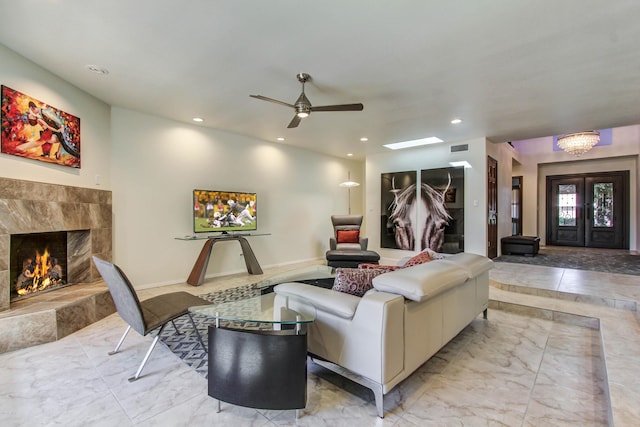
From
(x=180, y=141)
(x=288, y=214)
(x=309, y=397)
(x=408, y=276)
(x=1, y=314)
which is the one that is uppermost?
(x=180, y=141)

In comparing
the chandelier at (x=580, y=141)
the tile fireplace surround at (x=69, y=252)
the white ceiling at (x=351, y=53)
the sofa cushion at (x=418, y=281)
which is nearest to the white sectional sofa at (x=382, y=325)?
the sofa cushion at (x=418, y=281)

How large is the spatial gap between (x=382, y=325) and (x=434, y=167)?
5226 mm

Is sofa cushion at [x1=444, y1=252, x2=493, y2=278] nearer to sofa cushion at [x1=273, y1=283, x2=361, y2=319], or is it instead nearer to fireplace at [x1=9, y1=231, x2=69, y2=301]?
sofa cushion at [x1=273, y1=283, x2=361, y2=319]

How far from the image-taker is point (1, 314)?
2.54 m

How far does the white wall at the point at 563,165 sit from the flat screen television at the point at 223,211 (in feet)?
25.0

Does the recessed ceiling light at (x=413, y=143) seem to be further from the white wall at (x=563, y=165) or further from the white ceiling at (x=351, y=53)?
the white wall at (x=563, y=165)

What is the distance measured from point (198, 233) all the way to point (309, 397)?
3.65 meters

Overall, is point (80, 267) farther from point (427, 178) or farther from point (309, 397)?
point (427, 178)

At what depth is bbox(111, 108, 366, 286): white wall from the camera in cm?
428

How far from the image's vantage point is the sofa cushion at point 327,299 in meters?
1.82

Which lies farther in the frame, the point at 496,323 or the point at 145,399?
the point at 496,323

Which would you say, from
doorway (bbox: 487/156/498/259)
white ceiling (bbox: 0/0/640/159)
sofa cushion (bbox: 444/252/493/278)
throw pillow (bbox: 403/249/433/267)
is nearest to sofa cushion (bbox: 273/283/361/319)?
throw pillow (bbox: 403/249/433/267)

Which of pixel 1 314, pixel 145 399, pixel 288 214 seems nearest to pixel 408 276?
pixel 145 399

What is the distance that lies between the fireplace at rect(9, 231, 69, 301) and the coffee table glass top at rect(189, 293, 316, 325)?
7.77ft
